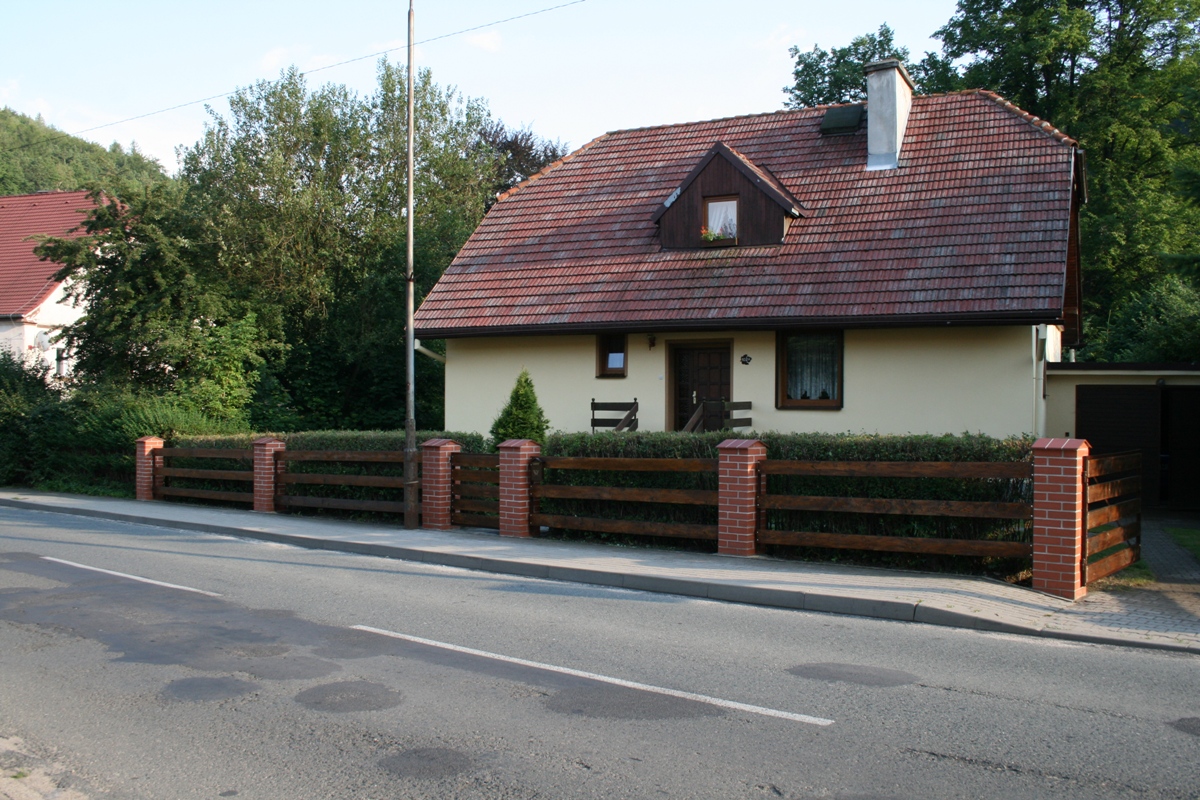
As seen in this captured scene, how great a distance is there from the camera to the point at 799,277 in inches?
695

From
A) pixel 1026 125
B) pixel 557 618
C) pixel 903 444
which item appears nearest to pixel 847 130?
pixel 1026 125

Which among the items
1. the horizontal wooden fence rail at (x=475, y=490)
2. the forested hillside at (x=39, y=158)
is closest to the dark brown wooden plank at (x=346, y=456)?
the horizontal wooden fence rail at (x=475, y=490)

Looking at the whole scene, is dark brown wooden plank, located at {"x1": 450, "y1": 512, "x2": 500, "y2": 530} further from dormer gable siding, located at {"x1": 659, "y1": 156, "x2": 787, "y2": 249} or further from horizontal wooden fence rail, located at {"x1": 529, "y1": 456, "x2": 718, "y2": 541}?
dormer gable siding, located at {"x1": 659, "y1": 156, "x2": 787, "y2": 249}

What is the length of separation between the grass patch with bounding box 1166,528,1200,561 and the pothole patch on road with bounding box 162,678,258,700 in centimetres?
1162

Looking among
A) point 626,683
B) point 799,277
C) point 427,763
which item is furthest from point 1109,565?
point 427,763

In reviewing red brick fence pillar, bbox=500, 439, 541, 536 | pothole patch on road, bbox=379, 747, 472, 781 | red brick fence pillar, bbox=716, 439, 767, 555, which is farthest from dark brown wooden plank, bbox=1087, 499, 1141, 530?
pothole patch on road, bbox=379, 747, 472, 781

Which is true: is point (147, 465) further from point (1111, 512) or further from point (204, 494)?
point (1111, 512)

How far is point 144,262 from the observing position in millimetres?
24656

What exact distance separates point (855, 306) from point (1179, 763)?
39.6 ft

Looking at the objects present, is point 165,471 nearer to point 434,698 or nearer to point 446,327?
point 446,327

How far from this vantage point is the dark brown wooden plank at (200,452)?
18505 mm

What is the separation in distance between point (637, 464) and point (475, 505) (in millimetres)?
3280

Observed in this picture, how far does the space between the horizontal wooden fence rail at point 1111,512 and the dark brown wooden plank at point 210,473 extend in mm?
14064

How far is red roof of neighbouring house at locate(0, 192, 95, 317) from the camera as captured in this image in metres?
33.2
